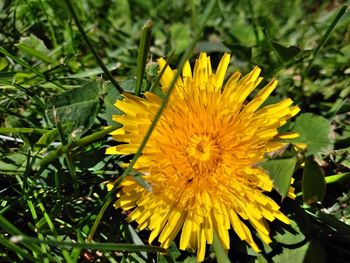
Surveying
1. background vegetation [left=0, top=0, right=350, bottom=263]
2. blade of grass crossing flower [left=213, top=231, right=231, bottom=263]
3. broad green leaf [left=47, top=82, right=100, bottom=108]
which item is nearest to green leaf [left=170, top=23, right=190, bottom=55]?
background vegetation [left=0, top=0, right=350, bottom=263]

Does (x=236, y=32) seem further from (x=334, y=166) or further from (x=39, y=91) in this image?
(x=39, y=91)

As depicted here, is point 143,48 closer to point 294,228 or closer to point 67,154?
point 67,154

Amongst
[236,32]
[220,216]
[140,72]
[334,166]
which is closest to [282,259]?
[220,216]

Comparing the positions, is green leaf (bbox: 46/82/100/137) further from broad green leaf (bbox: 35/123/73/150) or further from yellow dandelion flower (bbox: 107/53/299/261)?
yellow dandelion flower (bbox: 107/53/299/261)

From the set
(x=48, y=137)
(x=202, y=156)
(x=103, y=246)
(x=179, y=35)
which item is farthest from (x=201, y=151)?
(x=179, y=35)

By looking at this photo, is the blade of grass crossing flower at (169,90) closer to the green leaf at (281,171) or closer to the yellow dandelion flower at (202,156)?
the yellow dandelion flower at (202,156)

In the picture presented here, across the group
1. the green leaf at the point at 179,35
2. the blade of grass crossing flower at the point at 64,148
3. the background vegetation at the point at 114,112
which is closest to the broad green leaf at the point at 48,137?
the background vegetation at the point at 114,112

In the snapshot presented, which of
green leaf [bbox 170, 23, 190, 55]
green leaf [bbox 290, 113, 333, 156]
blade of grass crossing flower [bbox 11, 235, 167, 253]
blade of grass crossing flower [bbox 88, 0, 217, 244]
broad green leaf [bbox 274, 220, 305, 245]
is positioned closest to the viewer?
blade of grass crossing flower [bbox 88, 0, 217, 244]

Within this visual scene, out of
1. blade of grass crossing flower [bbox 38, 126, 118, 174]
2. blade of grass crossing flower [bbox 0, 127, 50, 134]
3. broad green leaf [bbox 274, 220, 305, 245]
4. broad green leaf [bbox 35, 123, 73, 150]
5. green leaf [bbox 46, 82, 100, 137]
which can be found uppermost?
green leaf [bbox 46, 82, 100, 137]
